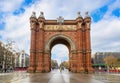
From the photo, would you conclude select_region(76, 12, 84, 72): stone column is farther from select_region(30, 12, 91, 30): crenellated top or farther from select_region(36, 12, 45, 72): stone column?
select_region(36, 12, 45, 72): stone column

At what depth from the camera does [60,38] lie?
53.5 m

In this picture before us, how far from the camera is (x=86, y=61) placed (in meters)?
50.7

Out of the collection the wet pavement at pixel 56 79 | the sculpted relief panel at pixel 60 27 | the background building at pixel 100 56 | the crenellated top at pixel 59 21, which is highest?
the crenellated top at pixel 59 21

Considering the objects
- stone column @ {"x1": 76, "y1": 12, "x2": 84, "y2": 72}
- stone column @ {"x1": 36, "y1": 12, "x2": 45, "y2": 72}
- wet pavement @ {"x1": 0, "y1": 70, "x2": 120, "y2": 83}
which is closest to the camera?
wet pavement @ {"x1": 0, "y1": 70, "x2": 120, "y2": 83}

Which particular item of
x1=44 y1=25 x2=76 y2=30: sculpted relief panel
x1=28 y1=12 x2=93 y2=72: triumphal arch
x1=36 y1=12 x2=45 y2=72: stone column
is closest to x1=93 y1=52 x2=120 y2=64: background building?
x1=28 y1=12 x2=93 y2=72: triumphal arch

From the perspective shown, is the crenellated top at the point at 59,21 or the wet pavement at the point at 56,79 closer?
the wet pavement at the point at 56,79

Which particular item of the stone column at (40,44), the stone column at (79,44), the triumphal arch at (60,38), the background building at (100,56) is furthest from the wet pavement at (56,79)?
the background building at (100,56)

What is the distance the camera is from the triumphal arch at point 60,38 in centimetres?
5034

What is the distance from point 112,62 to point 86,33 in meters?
48.5

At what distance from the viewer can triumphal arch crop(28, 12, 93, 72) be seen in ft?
165

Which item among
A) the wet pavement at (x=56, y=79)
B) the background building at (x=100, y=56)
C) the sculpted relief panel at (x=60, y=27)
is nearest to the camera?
the wet pavement at (x=56, y=79)

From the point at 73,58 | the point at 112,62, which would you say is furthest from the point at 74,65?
the point at 112,62

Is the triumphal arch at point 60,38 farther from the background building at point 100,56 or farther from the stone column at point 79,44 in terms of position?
the background building at point 100,56

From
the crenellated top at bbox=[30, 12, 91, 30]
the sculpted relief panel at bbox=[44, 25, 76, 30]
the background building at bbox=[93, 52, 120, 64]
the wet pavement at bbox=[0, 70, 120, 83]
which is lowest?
the wet pavement at bbox=[0, 70, 120, 83]
